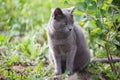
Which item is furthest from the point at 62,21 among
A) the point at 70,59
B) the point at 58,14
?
the point at 70,59

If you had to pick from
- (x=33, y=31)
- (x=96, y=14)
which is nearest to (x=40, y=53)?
(x=33, y=31)

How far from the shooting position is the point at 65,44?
4.66 metres

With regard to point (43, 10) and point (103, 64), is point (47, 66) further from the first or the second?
point (43, 10)

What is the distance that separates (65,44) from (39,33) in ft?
6.47

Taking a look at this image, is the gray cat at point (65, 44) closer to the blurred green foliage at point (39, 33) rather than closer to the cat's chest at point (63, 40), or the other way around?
the cat's chest at point (63, 40)

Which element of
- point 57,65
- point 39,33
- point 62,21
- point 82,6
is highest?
point 82,6

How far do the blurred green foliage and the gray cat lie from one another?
13 cm

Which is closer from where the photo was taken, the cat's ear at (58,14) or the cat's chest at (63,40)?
the cat's ear at (58,14)

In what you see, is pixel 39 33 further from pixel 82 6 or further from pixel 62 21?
pixel 82 6

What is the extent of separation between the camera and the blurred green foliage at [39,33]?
13.5 feet

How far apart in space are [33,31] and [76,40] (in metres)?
2.00

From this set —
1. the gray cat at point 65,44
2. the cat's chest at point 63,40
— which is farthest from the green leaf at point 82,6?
the cat's chest at point 63,40

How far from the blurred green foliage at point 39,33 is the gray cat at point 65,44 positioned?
0.13 meters

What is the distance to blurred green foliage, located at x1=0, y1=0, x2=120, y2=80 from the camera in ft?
13.5
